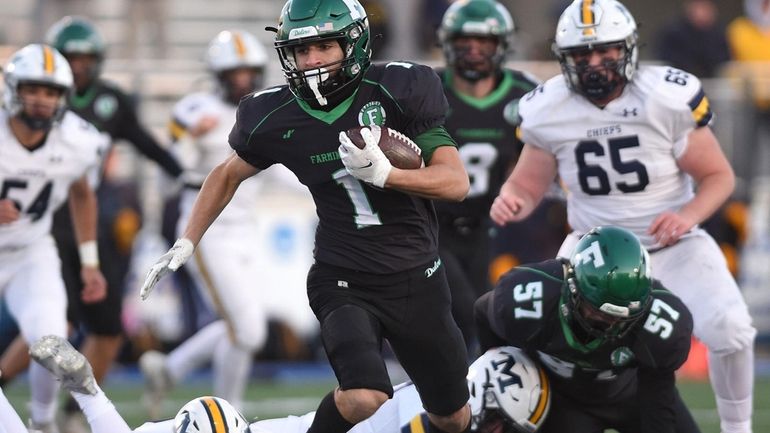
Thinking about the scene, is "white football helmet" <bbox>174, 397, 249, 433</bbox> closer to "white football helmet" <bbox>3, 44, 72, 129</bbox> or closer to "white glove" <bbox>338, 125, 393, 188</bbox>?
"white glove" <bbox>338, 125, 393, 188</bbox>

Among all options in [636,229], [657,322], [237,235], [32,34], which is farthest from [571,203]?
[32,34]

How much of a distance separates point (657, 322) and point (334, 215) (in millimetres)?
1169

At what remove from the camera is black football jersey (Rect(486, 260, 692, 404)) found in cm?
523

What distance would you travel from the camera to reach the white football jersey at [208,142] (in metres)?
8.31

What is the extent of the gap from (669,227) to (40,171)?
9.21ft

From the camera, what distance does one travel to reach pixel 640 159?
243 inches

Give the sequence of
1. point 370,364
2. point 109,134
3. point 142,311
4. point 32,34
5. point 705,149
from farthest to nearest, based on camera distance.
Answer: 1. point 32,34
2. point 142,311
3. point 109,134
4. point 705,149
5. point 370,364

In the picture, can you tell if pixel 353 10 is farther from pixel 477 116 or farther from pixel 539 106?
pixel 477 116

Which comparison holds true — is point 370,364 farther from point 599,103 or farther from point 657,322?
point 599,103

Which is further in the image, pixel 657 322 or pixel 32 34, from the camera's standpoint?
pixel 32 34

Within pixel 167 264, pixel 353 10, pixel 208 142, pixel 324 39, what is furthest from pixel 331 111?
pixel 208 142

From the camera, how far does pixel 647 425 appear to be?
5266 mm

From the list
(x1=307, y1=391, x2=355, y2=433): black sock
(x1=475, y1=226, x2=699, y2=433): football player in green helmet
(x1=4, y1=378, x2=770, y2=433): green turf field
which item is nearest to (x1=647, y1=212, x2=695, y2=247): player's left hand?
(x1=475, y1=226, x2=699, y2=433): football player in green helmet

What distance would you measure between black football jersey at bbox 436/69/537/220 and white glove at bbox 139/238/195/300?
2387 millimetres
